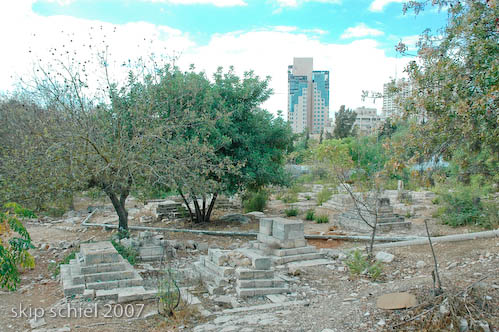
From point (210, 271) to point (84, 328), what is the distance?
2966mm

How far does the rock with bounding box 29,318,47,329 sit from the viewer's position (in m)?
5.43

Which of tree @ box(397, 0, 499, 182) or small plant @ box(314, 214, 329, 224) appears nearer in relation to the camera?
tree @ box(397, 0, 499, 182)

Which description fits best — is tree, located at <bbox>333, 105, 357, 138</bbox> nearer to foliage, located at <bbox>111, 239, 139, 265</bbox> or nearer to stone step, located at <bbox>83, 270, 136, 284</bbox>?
foliage, located at <bbox>111, 239, 139, 265</bbox>

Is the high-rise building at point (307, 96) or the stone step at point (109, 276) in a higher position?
the high-rise building at point (307, 96)

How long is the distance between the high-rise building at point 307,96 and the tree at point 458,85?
87.4 m

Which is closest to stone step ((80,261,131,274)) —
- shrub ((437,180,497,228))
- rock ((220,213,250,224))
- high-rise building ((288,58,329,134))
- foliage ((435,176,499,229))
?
rock ((220,213,250,224))

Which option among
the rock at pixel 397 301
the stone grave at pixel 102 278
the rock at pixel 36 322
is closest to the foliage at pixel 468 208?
the rock at pixel 397 301

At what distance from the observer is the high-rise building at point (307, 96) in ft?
309

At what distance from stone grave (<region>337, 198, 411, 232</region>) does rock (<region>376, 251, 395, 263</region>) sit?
162 inches

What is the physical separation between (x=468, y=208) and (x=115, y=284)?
1170cm

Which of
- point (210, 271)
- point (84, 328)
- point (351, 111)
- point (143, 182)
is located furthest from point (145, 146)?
point (351, 111)

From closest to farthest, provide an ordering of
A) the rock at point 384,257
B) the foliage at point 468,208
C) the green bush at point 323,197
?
the rock at point 384,257
the foliage at point 468,208
the green bush at point 323,197

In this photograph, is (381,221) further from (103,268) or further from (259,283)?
(103,268)

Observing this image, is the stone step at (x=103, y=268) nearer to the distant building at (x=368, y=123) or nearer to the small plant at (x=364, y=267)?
the small plant at (x=364, y=267)
